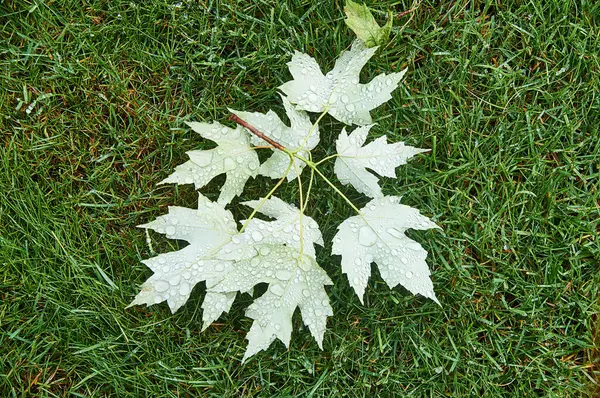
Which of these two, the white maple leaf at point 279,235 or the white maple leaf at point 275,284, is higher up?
the white maple leaf at point 279,235

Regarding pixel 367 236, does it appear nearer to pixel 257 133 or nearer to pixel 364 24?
pixel 257 133

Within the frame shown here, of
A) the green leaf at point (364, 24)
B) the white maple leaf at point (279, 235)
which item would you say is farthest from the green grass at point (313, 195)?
the white maple leaf at point (279, 235)

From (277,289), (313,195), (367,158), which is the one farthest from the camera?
(313,195)

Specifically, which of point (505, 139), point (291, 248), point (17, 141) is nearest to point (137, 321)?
point (291, 248)

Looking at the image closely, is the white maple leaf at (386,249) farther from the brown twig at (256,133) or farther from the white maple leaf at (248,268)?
the brown twig at (256,133)

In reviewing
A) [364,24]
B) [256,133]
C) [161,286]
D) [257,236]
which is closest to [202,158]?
[256,133]

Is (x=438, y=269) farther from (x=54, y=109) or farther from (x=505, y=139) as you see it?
(x=54, y=109)
